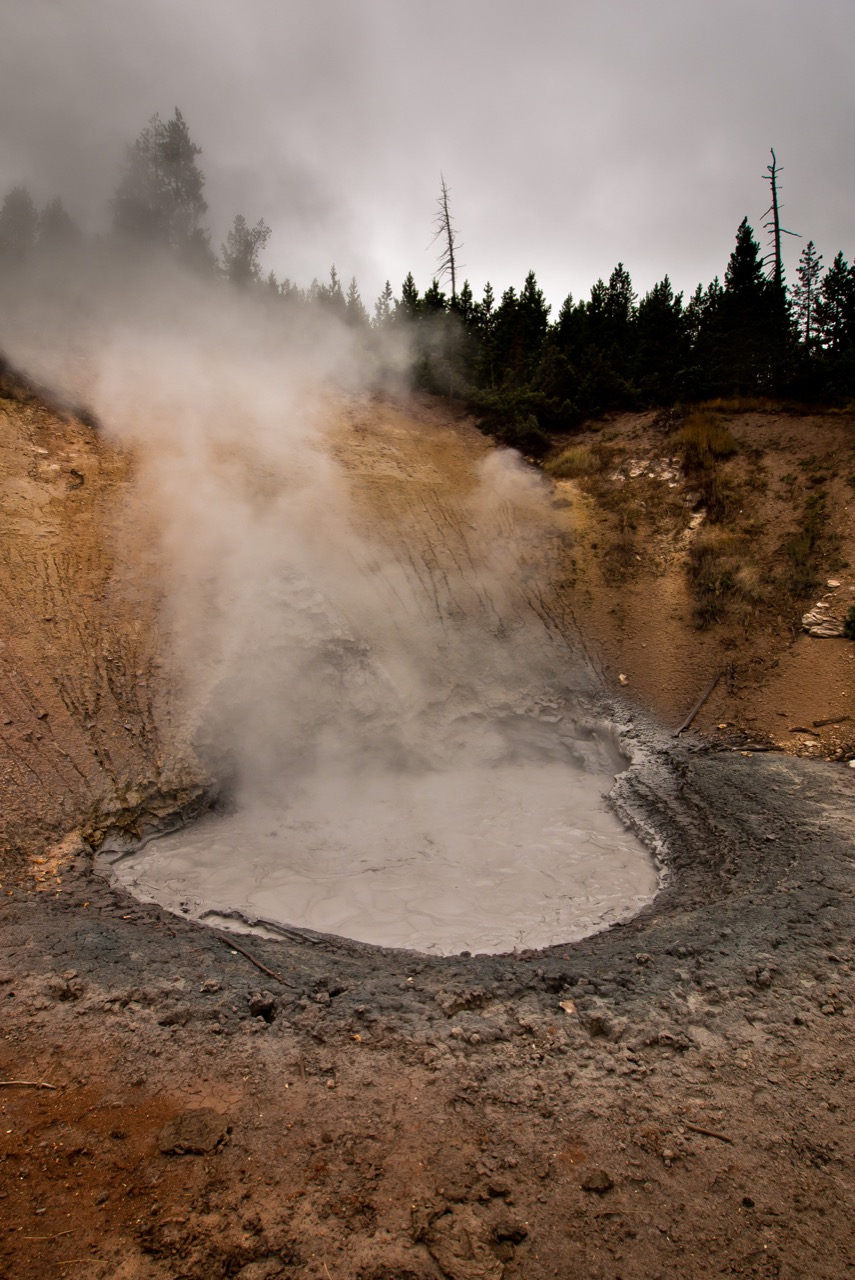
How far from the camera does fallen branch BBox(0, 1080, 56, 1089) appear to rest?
4.06 meters

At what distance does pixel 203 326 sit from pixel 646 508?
13.5m

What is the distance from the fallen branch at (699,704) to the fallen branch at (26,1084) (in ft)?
32.8

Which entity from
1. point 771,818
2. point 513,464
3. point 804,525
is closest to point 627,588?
point 804,525

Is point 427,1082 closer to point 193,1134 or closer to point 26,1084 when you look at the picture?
point 193,1134

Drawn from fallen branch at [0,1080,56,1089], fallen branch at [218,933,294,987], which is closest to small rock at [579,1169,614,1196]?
fallen branch at [218,933,294,987]

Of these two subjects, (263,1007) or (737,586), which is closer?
(263,1007)

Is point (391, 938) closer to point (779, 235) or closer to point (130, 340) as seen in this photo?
point (130, 340)

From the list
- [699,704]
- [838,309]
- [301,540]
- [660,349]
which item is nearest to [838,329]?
[838,309]

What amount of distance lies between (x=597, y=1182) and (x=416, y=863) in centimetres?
463

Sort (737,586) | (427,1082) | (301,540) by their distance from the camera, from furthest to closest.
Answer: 1. (737,586)
2. (301,540)
3. (427,1082)

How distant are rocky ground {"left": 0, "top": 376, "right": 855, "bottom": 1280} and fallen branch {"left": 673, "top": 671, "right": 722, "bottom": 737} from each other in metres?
3.04

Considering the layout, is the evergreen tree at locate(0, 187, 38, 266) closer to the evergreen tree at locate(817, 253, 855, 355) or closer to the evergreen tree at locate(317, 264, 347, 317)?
the evergreen tree at locate(317, 264, 347, 317)

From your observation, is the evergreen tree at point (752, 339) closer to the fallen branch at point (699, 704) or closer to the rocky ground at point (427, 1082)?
the fallen branch at point (699, 704)

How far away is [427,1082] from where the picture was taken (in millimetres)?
4227
